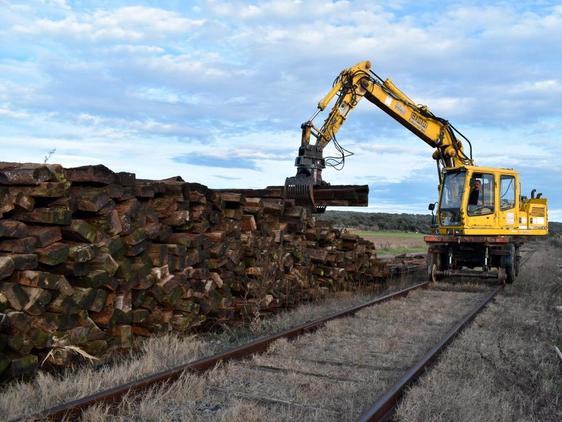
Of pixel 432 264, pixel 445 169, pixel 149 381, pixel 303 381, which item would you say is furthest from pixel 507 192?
pixel 149 381

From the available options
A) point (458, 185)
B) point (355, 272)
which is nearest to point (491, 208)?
point (458, 185)

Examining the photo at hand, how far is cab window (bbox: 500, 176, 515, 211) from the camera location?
1662cm

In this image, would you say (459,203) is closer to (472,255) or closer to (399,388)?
(472,255)

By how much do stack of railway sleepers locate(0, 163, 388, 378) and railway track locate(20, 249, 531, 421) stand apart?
49.9 inches

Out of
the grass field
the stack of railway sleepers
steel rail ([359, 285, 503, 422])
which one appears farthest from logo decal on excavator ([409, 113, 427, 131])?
the grass field

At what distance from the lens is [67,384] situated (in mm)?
5258

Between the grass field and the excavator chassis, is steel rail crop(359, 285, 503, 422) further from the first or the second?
the grass field

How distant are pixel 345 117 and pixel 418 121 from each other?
2.99 m

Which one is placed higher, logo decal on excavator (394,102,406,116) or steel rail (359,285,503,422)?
logo decal on excavator (394,102,406,116)

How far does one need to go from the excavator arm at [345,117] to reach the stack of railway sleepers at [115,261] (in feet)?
14.2

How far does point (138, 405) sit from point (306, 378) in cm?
181

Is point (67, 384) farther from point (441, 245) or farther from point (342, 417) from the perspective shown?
point (441, 245)

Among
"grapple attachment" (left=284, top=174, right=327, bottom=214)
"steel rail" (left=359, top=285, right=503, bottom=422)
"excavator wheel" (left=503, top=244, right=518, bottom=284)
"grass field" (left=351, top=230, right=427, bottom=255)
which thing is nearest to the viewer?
"steel rail" (left=359, top=285, right=503, bottom=422)

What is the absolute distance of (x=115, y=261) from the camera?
657cm
